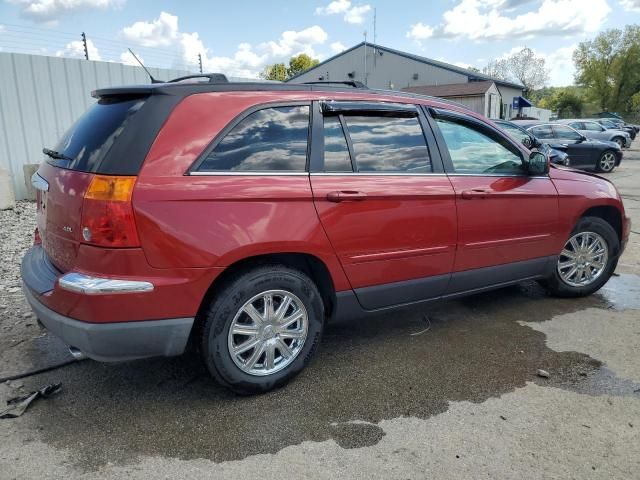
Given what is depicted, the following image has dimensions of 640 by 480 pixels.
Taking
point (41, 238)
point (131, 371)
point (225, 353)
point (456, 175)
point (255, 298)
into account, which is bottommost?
point (131, 371)

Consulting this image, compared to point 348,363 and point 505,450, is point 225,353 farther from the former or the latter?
point 505,450

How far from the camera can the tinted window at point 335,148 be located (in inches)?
119

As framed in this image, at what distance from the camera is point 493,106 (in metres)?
35.8

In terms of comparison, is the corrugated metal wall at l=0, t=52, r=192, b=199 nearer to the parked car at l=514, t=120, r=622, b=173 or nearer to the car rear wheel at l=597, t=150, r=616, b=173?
the parked car at l=514, t=120, r=622, b=173

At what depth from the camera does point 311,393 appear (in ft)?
9.83

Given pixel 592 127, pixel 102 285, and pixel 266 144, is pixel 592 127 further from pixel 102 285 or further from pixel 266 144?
pixel 102 285

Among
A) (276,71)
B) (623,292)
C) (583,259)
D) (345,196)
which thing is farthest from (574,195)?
(276,71)

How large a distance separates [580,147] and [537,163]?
14.5 m

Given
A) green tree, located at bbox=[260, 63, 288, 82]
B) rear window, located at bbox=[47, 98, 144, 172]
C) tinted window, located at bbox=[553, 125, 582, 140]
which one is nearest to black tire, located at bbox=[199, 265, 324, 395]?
rear window, located at bbox=[47, 98, 144, 172]

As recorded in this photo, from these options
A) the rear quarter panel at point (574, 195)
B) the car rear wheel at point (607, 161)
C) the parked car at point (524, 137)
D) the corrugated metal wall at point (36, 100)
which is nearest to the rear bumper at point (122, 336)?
the rear quarter panel at point (574, 195)

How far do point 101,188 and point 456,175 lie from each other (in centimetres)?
237

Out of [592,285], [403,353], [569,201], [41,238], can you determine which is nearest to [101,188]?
[41,238]

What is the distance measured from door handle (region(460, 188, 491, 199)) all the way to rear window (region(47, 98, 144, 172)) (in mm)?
2250

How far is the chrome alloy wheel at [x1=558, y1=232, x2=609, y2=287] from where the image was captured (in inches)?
177
